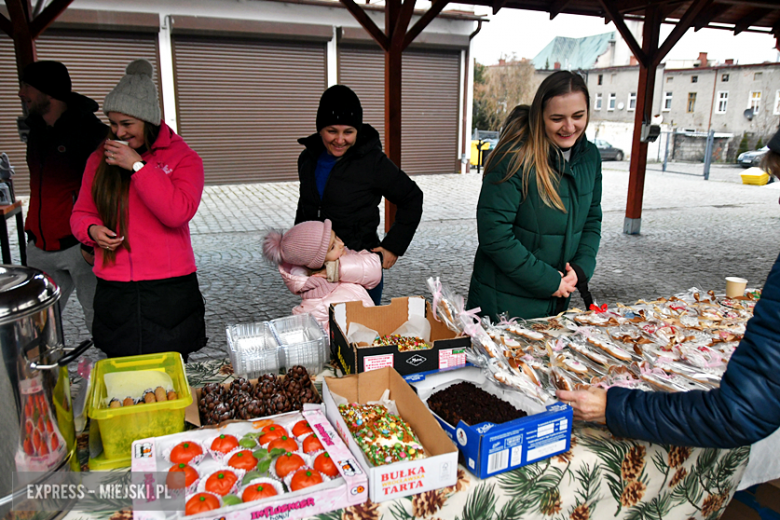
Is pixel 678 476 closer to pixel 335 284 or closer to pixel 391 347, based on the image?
pixel 391 347

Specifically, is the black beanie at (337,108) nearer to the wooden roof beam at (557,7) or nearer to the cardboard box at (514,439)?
the cardboard box at (514,439)

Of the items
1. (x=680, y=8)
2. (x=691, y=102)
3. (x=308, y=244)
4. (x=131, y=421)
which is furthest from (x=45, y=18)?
(x=691, y=102)

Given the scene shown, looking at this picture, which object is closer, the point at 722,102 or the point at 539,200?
the point at 539,200

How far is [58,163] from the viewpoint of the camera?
279 centimetres

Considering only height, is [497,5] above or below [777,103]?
above

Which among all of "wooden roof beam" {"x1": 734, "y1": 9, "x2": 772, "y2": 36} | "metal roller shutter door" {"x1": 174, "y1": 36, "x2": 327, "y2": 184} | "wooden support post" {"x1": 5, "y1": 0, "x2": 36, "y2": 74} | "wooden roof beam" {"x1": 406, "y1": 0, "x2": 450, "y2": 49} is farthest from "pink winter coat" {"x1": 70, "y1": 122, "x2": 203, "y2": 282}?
"metal roller shutter door" {"x1": 174, "y1": 36, "x2": 327, "y2": 184}

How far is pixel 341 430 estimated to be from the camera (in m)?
1.25

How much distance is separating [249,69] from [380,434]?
42.7ft

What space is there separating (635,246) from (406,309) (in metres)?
6.67

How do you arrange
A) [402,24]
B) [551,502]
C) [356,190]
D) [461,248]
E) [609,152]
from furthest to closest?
[609,152]
[461,248]
[402,24]
[356,190]
[551,502]

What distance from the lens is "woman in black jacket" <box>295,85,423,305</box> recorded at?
7.68 ft

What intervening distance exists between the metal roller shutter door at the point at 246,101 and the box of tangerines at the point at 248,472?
12.5 metres

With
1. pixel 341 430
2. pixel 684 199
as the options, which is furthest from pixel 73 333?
pixel 684 199

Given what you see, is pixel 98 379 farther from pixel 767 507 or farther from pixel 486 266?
pixel 767 507
